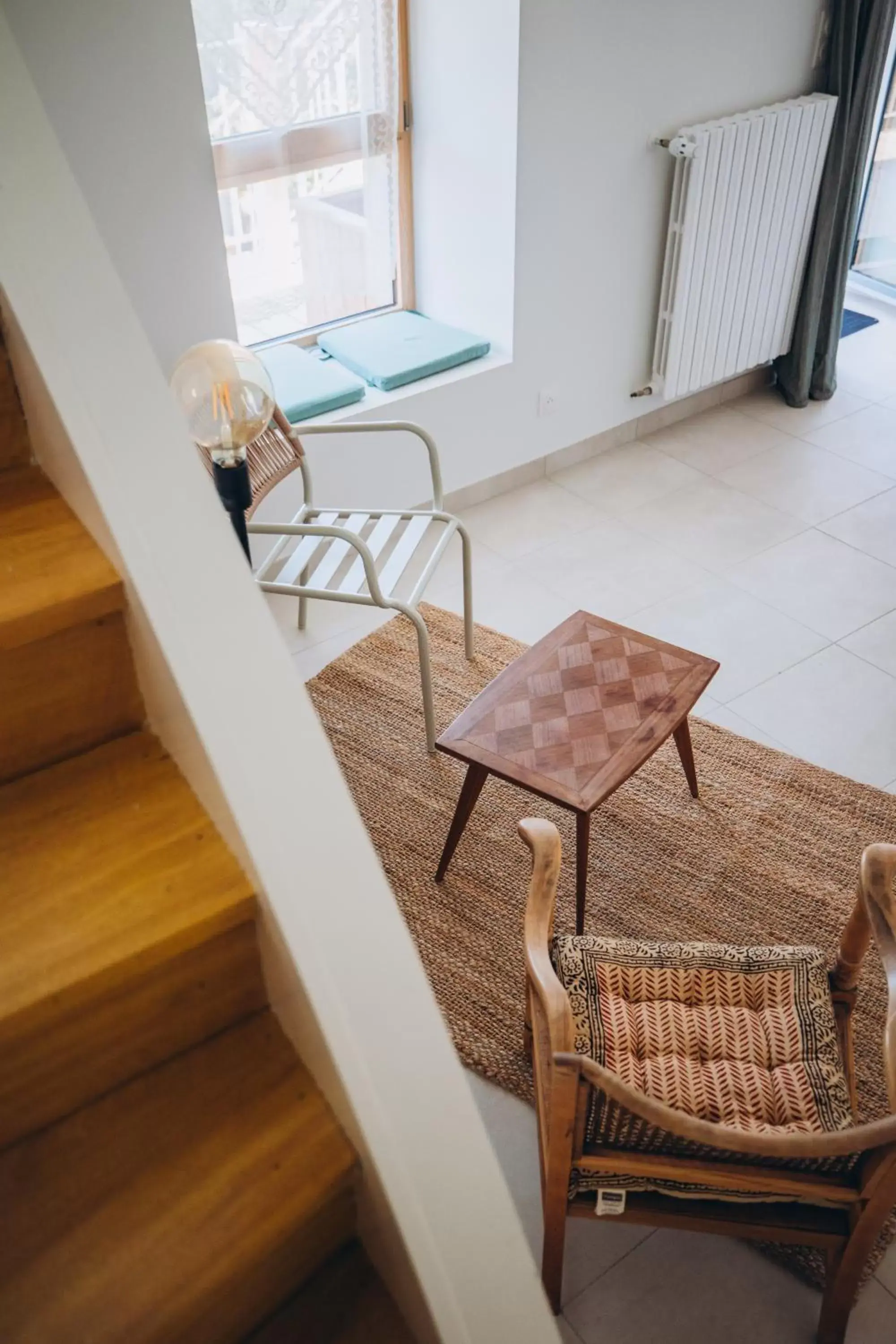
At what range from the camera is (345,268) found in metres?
3.67

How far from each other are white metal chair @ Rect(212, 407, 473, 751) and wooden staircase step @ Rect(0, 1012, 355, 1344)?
1.64 meters

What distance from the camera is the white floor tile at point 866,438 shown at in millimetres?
4160

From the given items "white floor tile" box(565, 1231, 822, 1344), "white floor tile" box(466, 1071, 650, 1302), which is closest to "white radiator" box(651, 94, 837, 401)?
"white floor tile" box(466, 1071, 650, 1302)

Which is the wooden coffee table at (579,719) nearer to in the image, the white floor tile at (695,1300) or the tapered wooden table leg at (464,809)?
the tapered wooden table leg at (464,809)

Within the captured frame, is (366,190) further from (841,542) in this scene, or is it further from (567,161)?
(841,542)

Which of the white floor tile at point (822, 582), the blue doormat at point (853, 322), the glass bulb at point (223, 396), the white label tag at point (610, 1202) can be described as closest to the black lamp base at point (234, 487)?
the glass bulb at point (223, 396)

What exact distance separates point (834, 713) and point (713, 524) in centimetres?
101

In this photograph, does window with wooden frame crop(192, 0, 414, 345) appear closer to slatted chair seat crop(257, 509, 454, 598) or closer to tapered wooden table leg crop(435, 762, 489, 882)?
slatted chair seat crop(257, 509, 454, 598)

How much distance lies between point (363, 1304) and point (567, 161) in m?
3.25

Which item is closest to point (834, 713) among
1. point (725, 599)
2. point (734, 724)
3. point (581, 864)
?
point (734, 724)

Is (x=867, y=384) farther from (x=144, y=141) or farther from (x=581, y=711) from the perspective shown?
(x=144, y=141)

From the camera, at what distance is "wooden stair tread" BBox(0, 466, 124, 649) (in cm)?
106

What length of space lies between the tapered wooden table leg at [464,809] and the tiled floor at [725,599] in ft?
1.65

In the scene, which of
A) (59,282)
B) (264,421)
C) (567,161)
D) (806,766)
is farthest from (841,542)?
(59,282)
